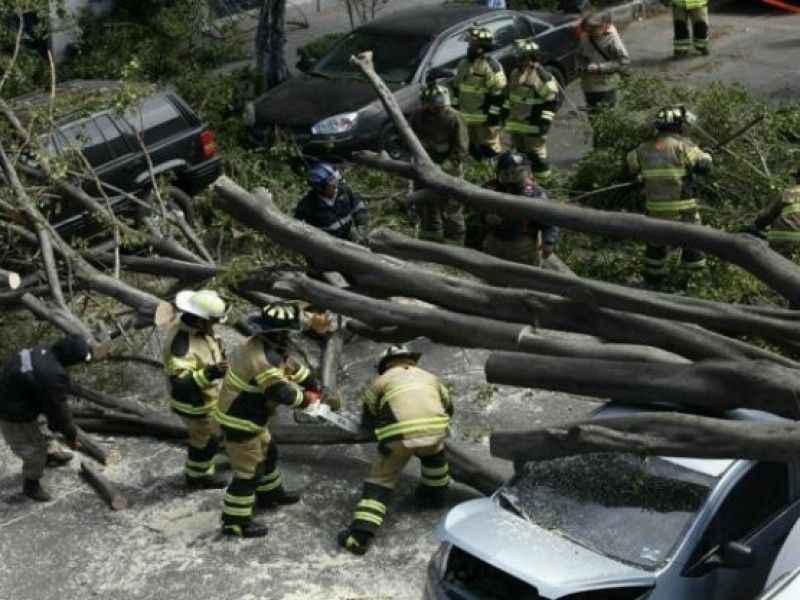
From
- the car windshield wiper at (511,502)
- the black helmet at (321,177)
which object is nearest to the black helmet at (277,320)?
the car windshield wiper at (511,502)

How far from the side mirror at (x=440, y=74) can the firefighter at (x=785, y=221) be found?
540 cm

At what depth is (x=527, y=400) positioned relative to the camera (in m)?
10.2

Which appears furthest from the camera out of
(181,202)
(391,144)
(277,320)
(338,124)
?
(391,144)

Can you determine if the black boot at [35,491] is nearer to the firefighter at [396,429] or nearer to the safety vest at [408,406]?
the firefighter at [396,429]

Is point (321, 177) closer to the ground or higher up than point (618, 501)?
higher up

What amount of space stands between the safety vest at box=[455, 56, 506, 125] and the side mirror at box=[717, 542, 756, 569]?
7821 mm

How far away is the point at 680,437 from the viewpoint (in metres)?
6.32

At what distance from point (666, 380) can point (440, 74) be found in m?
9.10

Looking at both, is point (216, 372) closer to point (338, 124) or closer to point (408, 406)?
point (408, 406)

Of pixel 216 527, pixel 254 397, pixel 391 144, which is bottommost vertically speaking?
pixel 216 527

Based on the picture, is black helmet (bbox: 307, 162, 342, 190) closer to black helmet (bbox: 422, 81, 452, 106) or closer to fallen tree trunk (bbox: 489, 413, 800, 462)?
black helmet (bbox: 422, 81, 452, 106)

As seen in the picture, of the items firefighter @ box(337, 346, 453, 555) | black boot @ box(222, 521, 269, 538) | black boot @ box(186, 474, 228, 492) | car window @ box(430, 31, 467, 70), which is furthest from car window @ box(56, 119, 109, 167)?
firefighter @ box(337, 346, 453, 555)

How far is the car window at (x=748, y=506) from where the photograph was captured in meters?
6.95

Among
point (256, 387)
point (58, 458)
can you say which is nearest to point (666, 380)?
point (256, 387)
